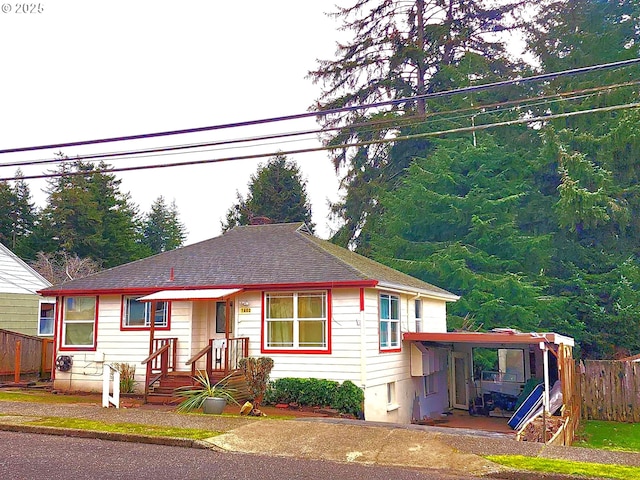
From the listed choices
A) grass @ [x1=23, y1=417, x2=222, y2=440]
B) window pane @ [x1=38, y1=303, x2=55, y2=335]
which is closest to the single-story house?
grass @ [x1=23, y1=417, x2=222, y2=440]

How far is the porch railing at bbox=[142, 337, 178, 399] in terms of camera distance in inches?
585

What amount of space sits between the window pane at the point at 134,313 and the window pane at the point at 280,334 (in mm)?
3791

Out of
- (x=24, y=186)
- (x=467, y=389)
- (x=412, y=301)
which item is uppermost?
(x=24, y=186)

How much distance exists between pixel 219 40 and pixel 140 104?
2715 mm

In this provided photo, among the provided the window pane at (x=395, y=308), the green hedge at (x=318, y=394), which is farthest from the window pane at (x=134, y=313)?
the window pane at (x=395, y=308)

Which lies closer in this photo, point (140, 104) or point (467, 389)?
point (140, 104)

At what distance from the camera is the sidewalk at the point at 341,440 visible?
26.9 ft

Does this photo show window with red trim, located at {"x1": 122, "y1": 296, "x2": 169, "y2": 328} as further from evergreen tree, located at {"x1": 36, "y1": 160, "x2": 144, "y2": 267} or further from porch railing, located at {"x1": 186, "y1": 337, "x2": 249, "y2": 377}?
evergreen tree, located at {"x1": 36, "y1": 160, "x2": 144, "y2": 267}

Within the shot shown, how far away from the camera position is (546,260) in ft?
86.2

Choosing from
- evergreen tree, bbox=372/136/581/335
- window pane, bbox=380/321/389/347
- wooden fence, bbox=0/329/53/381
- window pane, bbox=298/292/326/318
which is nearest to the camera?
window pane, bbox=298/292/326/318

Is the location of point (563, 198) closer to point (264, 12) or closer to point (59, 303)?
point (264, 12)

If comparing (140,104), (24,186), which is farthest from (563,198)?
(24,186)

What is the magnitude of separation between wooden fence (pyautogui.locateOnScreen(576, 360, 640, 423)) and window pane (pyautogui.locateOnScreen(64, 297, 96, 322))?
1334 cm

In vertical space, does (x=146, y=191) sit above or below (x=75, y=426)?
above
